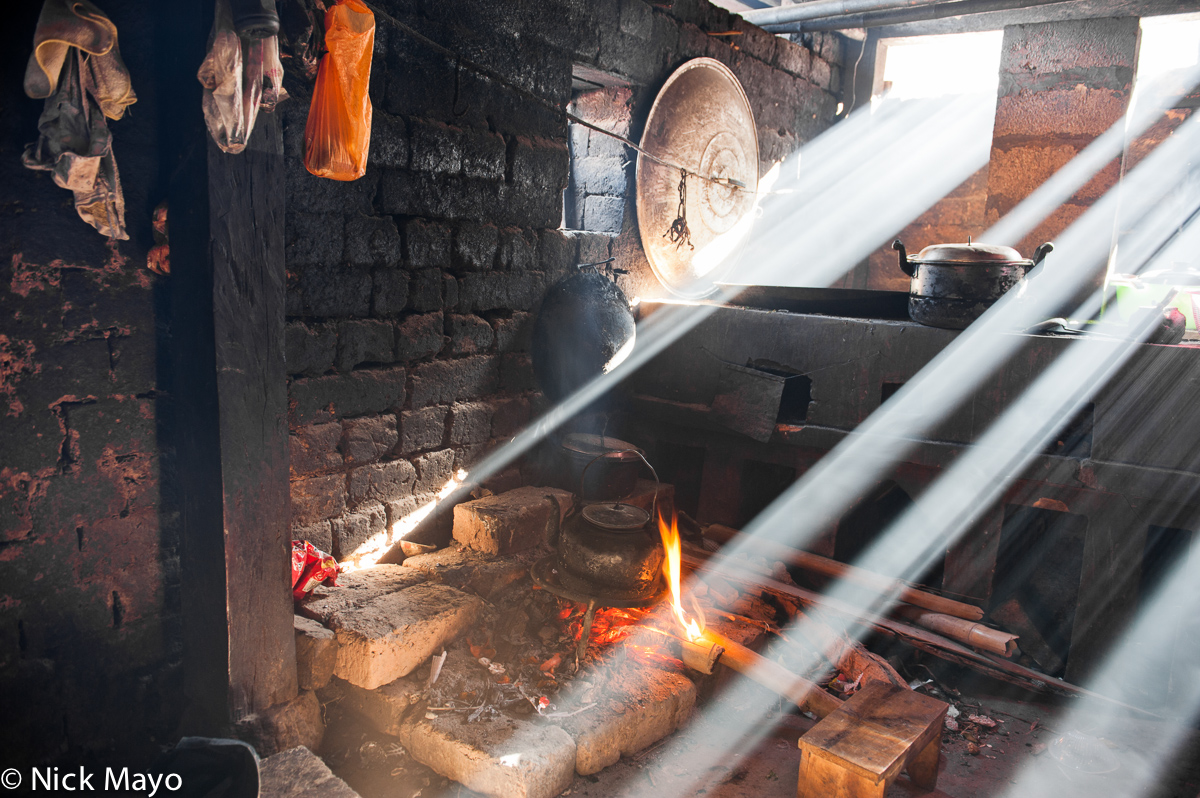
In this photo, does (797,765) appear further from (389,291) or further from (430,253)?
(430,253)

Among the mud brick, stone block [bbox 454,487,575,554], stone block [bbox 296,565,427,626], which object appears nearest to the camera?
stone block [bbox 296,565,427,626]

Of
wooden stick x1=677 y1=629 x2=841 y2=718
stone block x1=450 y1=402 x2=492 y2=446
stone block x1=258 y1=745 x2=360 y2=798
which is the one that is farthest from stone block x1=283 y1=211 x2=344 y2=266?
wooden stick x1=677 y1=629 x2=841 y2=718

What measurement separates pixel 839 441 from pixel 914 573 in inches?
36.5

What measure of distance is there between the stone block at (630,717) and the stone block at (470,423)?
169 cm

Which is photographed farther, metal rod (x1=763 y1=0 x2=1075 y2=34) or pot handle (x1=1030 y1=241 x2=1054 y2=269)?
metal rod (x1=763 y1=0 x2=1075 y2=34)

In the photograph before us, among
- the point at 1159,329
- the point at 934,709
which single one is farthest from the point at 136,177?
the point at 1159,329

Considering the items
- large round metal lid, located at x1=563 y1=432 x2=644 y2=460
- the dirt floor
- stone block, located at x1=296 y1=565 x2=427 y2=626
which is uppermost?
large round metal lid, located at x1=563 y1=432 x2=644 y2=460

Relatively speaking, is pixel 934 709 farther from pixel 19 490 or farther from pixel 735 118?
pixel 735 118

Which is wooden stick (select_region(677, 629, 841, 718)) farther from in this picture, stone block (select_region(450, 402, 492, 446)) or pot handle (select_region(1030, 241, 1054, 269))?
pot handle (select_region(1030, 241, 1054, 269))

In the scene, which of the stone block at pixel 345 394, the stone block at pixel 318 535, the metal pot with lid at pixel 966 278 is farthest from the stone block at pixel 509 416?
the metal pot with lid at pixel 966 278

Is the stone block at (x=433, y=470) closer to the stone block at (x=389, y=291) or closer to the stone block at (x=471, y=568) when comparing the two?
the stone block at (x=471, y=568)

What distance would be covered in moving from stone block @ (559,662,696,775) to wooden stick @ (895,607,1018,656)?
1.46 metres

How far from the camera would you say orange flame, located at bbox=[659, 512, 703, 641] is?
371cm

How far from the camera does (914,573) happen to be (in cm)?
444
